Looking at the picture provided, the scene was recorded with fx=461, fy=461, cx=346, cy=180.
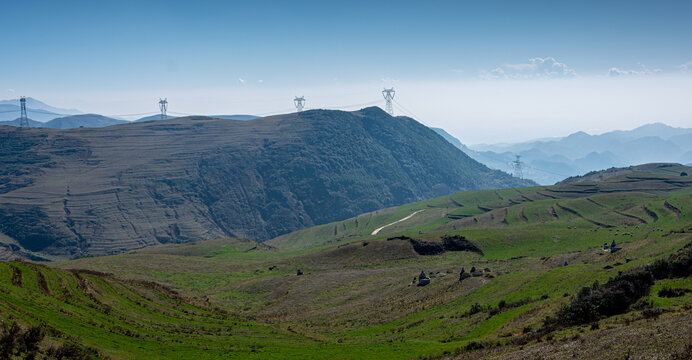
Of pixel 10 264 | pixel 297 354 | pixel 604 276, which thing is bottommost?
pixel 297 354

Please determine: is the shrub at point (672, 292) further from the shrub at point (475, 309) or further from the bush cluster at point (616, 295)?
the shrub at point (475, 309)

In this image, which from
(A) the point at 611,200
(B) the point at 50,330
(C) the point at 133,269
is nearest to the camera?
(B) the point at 50,330

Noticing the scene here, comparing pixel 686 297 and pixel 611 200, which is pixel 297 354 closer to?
pixel 686 297

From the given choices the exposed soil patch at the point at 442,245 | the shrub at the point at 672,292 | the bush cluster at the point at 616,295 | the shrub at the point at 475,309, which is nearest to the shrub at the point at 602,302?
the bush cluster at the point at 616,295

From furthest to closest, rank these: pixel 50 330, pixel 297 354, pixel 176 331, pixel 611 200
Result: pixel 611 200 < pixel 176 331 < pixel 297 354 < pixel 50 330

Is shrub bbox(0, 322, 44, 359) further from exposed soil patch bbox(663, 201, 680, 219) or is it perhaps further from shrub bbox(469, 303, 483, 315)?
exposed soil patch bbox(663, 201, 680, 219)

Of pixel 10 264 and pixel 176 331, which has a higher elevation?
pixel 10 264

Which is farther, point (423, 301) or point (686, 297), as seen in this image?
point (423, 301)

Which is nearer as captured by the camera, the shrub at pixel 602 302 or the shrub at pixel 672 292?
the shrub at pixel 672 292

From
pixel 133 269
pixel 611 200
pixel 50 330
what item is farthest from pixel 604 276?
pixel 611 200
